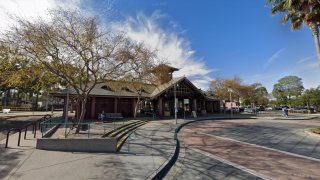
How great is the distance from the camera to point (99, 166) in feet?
17.5

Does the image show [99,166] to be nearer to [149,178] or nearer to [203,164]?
[149,178]

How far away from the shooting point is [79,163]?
5578 millimetres

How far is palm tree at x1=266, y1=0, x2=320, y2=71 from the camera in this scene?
37.1ft

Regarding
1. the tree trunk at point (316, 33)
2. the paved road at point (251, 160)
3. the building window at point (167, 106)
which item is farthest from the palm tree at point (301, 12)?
the building window at point (167, 106)

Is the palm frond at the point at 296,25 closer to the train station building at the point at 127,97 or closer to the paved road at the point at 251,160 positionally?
the paved road at the point at 251,160

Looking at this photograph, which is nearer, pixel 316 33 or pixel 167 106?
pixel 316 33

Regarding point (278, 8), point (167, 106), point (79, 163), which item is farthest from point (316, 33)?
point (167, 106)

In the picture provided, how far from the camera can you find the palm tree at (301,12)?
1130 cm

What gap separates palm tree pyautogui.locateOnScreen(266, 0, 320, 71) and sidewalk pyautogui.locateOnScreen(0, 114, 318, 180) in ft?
51.1

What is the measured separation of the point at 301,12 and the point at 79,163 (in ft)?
66.0

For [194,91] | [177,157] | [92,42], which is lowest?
[177,157]

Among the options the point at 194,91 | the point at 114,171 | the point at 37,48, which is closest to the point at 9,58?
the point at 37,48

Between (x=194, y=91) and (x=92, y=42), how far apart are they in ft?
63.8

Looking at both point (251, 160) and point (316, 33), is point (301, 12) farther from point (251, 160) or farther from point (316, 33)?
point (251, 160)
